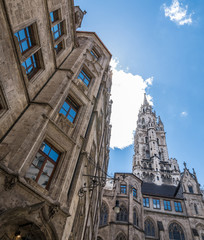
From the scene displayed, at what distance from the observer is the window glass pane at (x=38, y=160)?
298 inches

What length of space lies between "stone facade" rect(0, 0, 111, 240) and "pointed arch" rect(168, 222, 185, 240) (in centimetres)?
2616

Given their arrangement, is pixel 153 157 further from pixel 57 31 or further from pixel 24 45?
pixel 24 45

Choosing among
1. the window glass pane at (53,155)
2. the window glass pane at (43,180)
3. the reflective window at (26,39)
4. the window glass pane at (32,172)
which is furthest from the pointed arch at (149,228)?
the reflective window at (26,39)

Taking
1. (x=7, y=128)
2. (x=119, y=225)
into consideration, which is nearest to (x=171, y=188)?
(x=119, y=225)

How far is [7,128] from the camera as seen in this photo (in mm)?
7480

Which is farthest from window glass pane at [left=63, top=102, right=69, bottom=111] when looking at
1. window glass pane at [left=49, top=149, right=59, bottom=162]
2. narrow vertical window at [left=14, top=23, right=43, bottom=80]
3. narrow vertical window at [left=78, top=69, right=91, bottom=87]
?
narrow vertical window at [left=78, top=69, right=91, bottom=87]

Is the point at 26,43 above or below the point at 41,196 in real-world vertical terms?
above

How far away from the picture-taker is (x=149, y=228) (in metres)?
31.3

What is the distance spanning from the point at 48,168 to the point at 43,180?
60 cm

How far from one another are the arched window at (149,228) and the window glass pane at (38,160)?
99.3 ft

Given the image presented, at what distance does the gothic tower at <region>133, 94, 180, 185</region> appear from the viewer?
56.8 m

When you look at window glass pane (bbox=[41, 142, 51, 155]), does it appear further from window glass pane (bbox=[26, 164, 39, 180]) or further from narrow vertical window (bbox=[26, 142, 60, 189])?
window glass pane (bbox=[26, 164, 39, 180])

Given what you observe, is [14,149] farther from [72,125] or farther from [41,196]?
[72,125]

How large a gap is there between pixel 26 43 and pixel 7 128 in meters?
4.34
